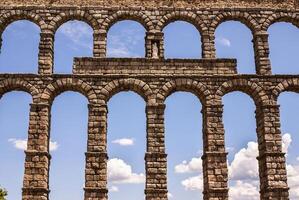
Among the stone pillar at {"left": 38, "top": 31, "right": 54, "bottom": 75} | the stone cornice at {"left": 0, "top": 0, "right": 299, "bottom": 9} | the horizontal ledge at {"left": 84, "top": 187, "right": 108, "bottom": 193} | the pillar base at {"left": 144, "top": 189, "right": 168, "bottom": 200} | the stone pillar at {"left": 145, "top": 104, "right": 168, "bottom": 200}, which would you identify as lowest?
the pillar base at {"left": 144, "top": 189, "right": 168, "bottom": 200}

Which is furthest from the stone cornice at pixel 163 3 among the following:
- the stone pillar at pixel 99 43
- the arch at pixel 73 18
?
the stone pillar at pixel 99 43

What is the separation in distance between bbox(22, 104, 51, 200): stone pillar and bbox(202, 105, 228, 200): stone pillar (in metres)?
6.77

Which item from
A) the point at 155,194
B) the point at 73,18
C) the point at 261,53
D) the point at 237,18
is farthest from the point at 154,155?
the point at 237,18

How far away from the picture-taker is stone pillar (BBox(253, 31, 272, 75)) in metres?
23.1

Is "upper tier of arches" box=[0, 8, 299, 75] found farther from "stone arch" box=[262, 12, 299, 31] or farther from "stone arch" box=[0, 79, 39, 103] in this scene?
"stone arch" box=[0, 79, 39, 103]

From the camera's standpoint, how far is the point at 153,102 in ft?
72.9

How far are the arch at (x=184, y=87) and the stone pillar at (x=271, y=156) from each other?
2.52m

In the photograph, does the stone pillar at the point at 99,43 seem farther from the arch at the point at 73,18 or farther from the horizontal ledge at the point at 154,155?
the horizontal ledge at the point at 154,155

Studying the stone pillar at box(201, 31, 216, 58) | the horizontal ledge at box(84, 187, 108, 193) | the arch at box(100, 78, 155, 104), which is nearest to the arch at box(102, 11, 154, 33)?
the stone pillar at box(201, 31, 216, 58)

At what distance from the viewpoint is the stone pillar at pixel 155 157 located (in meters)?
20.9

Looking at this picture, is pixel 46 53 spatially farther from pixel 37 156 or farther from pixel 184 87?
pixel 184 87

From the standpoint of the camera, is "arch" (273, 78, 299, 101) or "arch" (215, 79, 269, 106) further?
"arch" (273, 78, 299, 101)

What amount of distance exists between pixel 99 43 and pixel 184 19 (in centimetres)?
417

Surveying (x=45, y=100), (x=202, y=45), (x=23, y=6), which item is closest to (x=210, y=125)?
(x=202, y=45)
